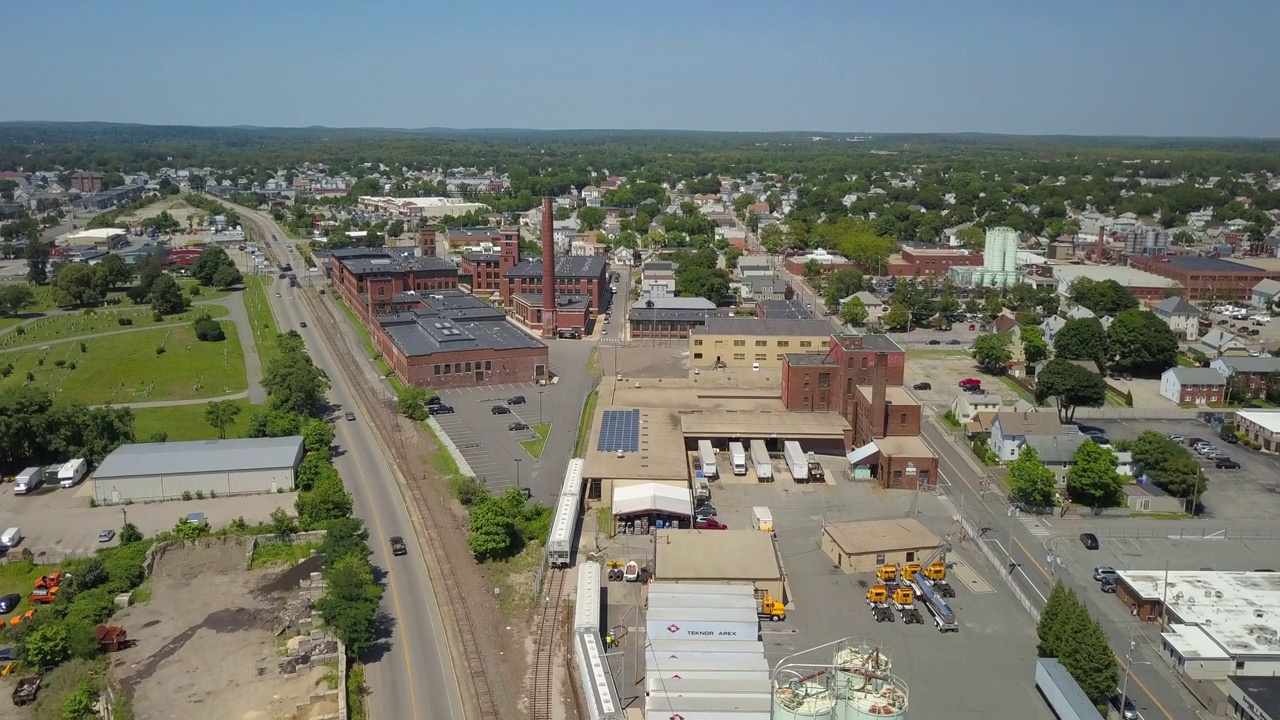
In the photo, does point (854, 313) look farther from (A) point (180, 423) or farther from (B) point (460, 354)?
(A) point (180, 423)

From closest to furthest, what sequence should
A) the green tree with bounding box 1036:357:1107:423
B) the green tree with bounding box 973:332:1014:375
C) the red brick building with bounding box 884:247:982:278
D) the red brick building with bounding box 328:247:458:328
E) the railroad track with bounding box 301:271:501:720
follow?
1. the railroad track with bounding box 301:271:501:720
2. the green tree with bounding box 1036:357:1107:423
3. the green tree with bounding box 973:332:1014:375
4. the red brick building with bounding box 328:247:458:328
5. the red brick building with bounding box 884:247:982:278

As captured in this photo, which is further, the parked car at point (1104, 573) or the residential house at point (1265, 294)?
the residential house at point (1265, 294)

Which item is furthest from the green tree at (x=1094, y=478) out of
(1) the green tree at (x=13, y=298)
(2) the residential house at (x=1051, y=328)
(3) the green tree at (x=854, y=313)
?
(1) the green tree at (x=13, y=298)

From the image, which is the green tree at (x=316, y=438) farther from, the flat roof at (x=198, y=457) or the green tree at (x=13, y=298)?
the green tree at (x=13, y=298)

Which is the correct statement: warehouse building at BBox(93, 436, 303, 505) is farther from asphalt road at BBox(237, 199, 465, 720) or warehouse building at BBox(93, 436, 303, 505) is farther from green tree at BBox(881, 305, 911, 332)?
green tree at BBox(881, 305, 911, 332)

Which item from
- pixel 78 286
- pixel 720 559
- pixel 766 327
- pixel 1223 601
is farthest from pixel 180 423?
pixel 1223 601

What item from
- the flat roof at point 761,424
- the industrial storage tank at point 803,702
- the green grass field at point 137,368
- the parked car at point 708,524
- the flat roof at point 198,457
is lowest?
the parked car at point 708,524

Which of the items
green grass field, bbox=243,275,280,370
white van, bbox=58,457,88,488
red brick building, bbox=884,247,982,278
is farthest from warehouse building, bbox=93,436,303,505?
red brick building, bbox=884,247,982,278
